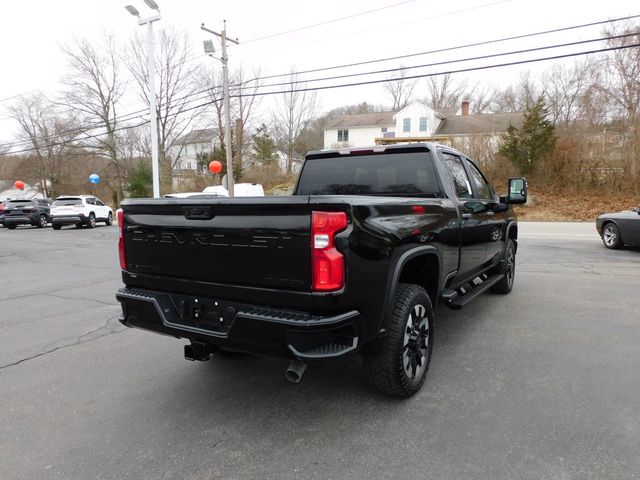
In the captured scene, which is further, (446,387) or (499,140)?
(499,140)

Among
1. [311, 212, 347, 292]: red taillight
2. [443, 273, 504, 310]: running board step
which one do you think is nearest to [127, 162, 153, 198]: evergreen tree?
[443, 273, 504, 310]: running board step

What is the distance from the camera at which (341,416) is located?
2865 mm

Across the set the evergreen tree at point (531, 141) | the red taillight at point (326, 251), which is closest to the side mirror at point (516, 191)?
the red taillight at point (326, 251)

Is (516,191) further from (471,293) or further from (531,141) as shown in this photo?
(531,141)

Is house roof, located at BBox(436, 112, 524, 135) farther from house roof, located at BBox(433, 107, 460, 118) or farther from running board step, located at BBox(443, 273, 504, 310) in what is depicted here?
running board step, located at BBox(443, 273, 504, 310)

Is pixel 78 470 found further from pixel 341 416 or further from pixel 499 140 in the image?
pixel 499 140

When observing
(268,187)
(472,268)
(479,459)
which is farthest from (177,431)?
(268,187)

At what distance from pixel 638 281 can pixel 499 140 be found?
1845 centimetres

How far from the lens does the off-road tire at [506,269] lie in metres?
5.86

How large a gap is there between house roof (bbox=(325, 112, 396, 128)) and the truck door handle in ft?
146

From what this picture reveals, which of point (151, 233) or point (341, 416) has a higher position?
point (151, 233)

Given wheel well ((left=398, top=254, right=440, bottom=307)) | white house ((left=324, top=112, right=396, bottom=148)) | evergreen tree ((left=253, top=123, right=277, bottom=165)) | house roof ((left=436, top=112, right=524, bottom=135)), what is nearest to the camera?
wheel well ((left=398, top=254, right=440, bottom=307))

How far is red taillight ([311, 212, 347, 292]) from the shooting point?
2328 millimetres

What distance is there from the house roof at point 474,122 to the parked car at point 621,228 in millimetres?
26874
